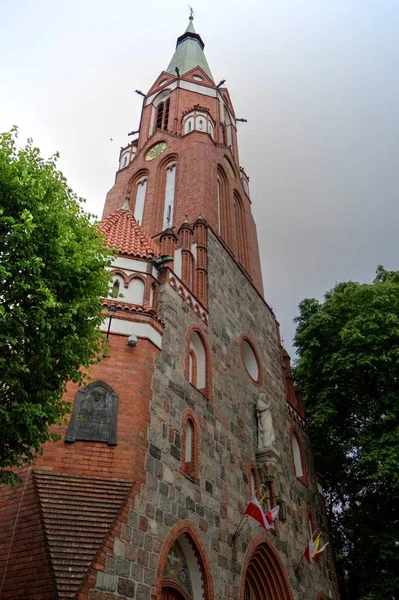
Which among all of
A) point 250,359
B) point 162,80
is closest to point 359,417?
point 250,359

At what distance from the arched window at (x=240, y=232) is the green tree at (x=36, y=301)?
39.7 ft

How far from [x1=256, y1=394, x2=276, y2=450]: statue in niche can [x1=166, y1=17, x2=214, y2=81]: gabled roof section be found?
64.6ft

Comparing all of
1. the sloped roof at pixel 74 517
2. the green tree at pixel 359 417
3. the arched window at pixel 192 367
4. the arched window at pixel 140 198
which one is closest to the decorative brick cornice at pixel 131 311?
the arched window at pixel 192 367

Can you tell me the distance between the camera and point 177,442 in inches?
401

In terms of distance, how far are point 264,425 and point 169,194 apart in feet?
31.5

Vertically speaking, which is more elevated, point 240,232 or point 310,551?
point 240,232

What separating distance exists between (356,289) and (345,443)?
5843mm

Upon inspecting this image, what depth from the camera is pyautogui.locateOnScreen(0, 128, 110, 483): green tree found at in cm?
676

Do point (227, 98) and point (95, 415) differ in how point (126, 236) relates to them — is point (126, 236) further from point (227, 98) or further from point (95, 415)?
point (227, 98)

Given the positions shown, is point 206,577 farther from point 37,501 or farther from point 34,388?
point 34,388

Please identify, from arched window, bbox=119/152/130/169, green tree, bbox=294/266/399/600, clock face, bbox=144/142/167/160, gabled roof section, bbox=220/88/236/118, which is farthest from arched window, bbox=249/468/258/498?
gabled roof section, bbox=220/88/236/118

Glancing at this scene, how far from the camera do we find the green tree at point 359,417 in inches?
616

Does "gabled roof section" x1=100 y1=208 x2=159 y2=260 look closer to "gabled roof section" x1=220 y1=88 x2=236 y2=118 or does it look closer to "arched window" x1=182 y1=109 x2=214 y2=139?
"arched window" x1=182 y1=109 x2=214 y2=139

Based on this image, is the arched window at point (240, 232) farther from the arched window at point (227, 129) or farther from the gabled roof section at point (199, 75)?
the gabled roof section at point (199, 75)
